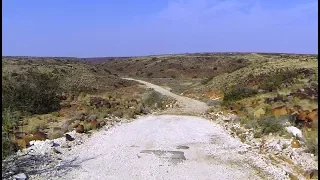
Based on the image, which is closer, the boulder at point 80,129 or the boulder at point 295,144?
the boulder at point 295,144

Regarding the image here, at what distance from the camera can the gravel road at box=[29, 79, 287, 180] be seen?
1030cm

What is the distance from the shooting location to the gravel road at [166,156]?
405 inches

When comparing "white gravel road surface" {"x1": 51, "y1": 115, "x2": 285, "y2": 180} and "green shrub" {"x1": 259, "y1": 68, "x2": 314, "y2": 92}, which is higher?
"green shrub" {"x1": 259, "y1": 68, "x2": 314, "y2": 92}

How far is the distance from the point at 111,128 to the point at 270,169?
863 cm

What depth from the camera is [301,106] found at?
19.3 meters

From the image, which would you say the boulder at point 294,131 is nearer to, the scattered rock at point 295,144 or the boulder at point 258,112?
the scattered rock at point 295,144

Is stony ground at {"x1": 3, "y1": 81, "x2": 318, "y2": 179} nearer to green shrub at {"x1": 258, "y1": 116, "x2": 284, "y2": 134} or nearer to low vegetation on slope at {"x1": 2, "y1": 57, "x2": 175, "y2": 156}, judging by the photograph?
low vegetation on slope at {"x1": 2, "y1": 57, "x2": 175, "y2": 156}

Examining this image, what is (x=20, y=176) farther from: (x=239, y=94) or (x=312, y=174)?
(x=239, y=94)

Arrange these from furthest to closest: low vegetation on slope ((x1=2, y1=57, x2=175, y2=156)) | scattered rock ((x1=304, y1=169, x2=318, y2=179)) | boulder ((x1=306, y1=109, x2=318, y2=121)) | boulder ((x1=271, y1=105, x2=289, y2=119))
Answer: boulder ((x1=271, y1=105, x2=289, y2=119))
boulder ((x1=306, y1=109, x2=318, y2=121))
low vegetation on slope ((x1=2, y1=57, x2=175, y2=156))
scattered rock ((x1=304, y1=169, x2=318, y2=179))

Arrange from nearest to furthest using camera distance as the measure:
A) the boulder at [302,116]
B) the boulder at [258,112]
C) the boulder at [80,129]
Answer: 1. the boulder at [302,116]
2. the boulder at [80,129]
3. the boulder at [258,112]

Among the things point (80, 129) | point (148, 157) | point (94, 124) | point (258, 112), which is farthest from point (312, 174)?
point (94, 124)

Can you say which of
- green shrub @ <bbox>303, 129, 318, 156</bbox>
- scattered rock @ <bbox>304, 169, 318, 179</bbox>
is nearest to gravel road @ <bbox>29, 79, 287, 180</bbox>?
scattered rock @ <bbox>304, 169, 318, 179</bbox>

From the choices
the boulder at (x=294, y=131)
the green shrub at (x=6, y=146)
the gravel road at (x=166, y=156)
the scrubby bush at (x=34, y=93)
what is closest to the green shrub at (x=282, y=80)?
the gravel road at (x=166, y=156)

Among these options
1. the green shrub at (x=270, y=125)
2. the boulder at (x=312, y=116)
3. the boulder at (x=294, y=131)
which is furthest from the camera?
the boulder at (x=312, y=116)
